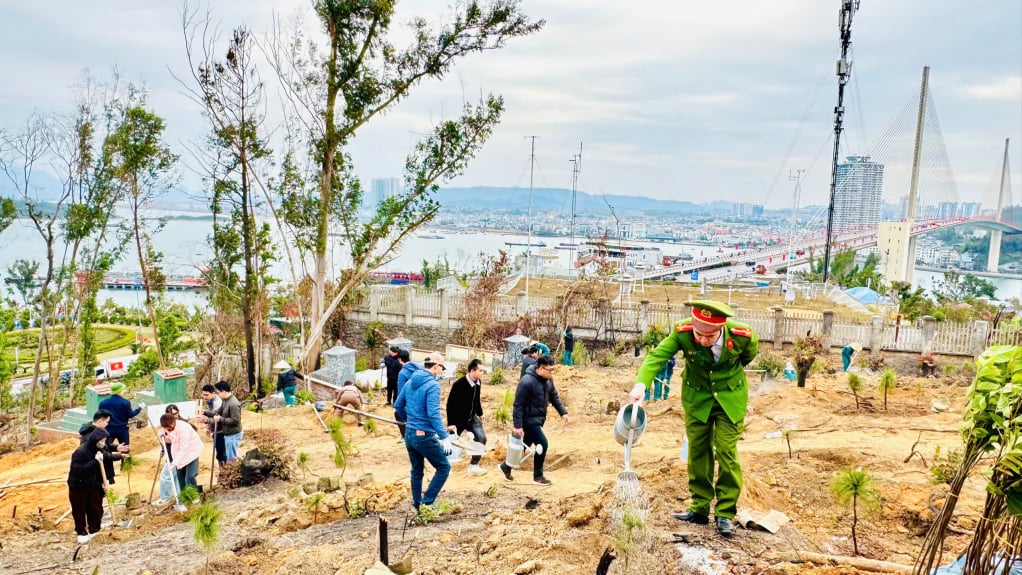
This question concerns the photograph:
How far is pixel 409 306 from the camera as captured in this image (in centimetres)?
2108

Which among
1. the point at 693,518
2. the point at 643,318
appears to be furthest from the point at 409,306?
the point at 693,518

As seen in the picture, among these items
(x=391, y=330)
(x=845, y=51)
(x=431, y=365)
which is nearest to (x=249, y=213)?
(x=391, y=330)

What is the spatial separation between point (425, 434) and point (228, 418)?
3.57 meters

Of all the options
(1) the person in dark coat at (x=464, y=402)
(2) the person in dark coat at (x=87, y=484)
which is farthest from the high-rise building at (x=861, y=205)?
(2) the person in dark coat at (x=87, y=484)

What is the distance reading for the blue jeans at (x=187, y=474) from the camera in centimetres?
711

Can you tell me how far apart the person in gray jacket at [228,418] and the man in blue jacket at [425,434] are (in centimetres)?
318

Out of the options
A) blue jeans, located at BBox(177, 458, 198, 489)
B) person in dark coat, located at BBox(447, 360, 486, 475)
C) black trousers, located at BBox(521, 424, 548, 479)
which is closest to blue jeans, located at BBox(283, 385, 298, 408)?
blue jeans, located at BBox(177, 458, 198, 489)

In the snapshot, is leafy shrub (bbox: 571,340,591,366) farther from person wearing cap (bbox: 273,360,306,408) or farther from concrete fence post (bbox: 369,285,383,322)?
concrete fence post (bbox: 369,285,383,322)

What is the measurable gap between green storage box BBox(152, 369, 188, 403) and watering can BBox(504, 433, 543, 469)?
29.5 ft

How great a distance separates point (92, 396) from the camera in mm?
12086

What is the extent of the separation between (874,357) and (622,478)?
48.1 feet

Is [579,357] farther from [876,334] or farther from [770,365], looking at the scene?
[876,334]

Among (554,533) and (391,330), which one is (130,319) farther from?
(554,533)

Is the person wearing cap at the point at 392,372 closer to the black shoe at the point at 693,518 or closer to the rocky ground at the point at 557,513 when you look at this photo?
the rocky ground at the point at 557,513
